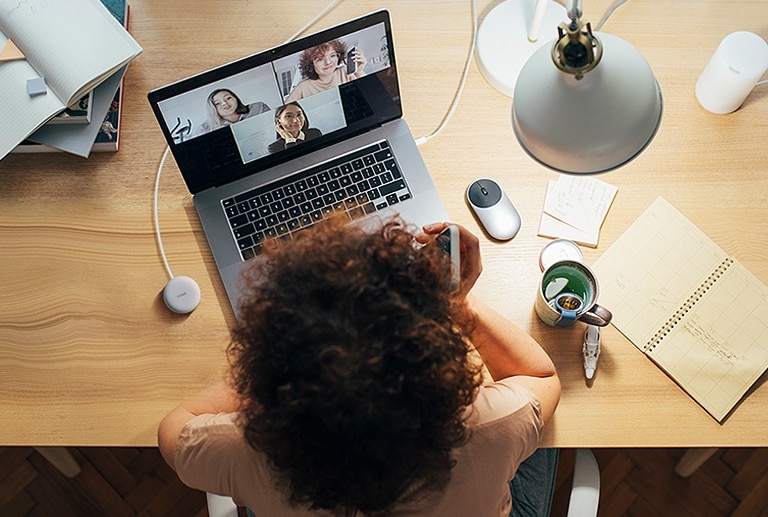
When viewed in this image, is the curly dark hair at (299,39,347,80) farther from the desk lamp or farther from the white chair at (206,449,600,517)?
the white chair at (206,449,600,517)

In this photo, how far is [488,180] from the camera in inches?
46.3

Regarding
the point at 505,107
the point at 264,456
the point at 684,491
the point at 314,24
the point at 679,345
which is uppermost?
the point at 314,24

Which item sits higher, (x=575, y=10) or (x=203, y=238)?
(x=575, y=10)

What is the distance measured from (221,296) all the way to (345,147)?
0.31m

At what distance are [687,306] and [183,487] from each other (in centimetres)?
117

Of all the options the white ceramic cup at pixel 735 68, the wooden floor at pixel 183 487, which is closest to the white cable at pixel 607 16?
the white ceramic cup at pixel 735 68

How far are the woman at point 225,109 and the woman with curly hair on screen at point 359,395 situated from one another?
0.85ft

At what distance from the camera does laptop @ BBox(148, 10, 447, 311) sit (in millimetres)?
1063

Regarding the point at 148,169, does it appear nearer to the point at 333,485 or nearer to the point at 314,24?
the point at 314,24

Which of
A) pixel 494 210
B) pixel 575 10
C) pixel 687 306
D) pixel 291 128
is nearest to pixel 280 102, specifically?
pixel 291 128

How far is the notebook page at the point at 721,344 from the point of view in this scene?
1.08 metres

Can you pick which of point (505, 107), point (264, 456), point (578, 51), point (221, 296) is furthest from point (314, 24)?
point (264, 456)

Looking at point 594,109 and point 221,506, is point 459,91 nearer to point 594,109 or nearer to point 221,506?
point 594,109

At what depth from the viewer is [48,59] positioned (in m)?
1.16
